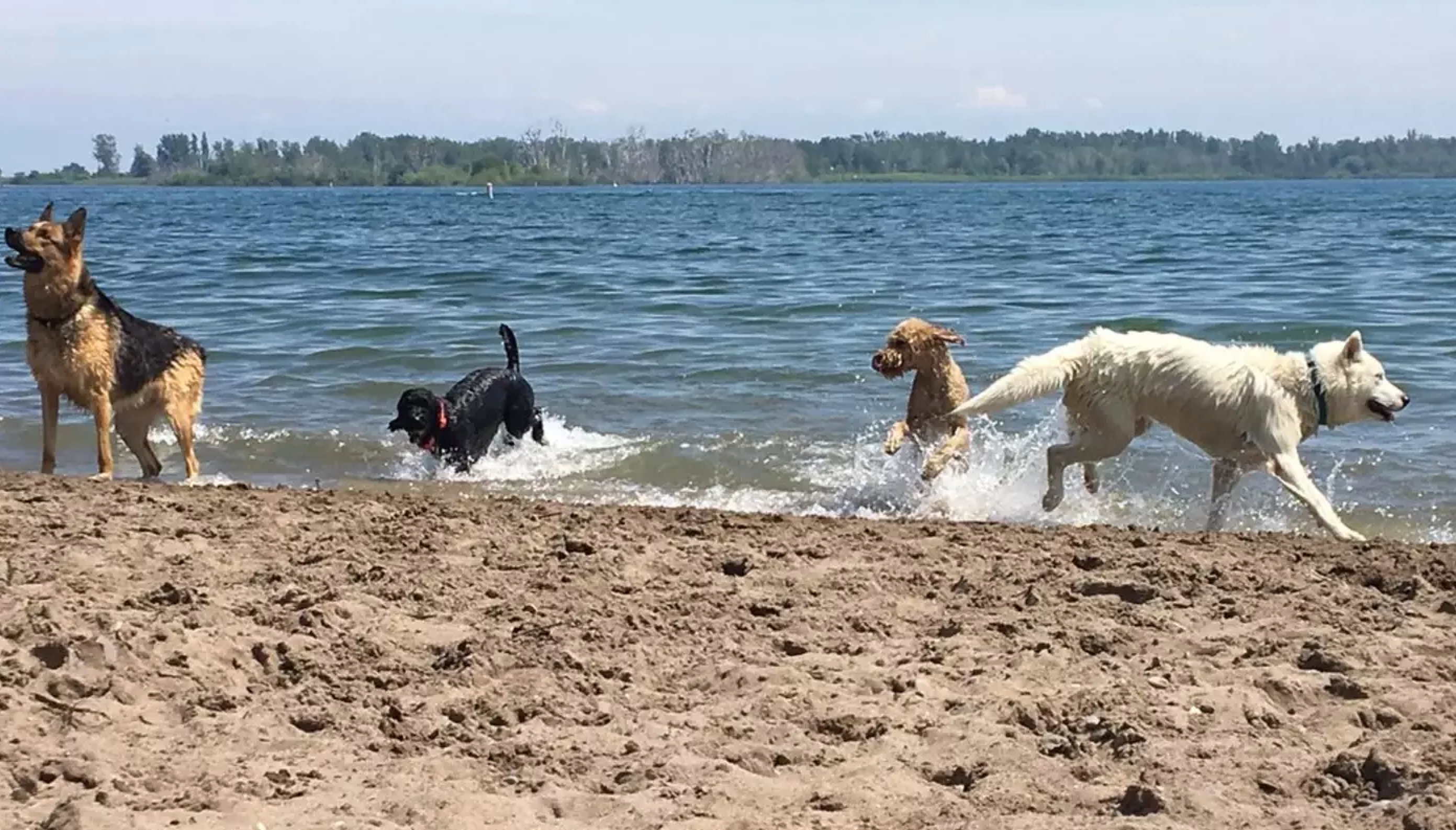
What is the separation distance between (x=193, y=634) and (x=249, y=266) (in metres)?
23.6

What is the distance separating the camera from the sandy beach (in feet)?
12.4

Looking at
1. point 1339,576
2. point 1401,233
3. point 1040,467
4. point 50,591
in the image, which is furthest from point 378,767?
point 1401,233

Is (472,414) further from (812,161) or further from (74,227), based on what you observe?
(812,161)

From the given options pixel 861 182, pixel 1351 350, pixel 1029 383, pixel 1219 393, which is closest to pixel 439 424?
pixel 1029 383

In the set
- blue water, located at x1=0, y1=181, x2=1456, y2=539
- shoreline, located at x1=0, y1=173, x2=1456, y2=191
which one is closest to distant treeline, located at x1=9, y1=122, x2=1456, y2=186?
shoreline, located at x1=0, y1=173, x2=1456, y2=191

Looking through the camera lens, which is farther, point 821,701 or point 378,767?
point 821,701

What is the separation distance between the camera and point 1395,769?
147 inches

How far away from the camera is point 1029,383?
25.1 feet

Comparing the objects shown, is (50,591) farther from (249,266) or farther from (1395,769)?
(249,266)

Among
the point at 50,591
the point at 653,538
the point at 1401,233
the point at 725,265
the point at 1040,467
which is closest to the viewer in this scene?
the point at 50,591

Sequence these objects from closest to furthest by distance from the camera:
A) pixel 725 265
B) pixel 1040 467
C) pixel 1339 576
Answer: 1. pixel 1339 576
2. pixel 1040 467
3. pixel 725 265

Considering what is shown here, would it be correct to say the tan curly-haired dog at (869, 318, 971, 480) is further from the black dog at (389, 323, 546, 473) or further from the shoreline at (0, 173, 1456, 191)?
the shoreline at (0, 173, 1456, 191)

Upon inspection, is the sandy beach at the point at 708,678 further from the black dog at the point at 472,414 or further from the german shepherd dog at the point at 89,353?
the black dog at the point at 472,414

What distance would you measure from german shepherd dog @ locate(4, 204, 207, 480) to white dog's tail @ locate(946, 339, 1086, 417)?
4832 mm
